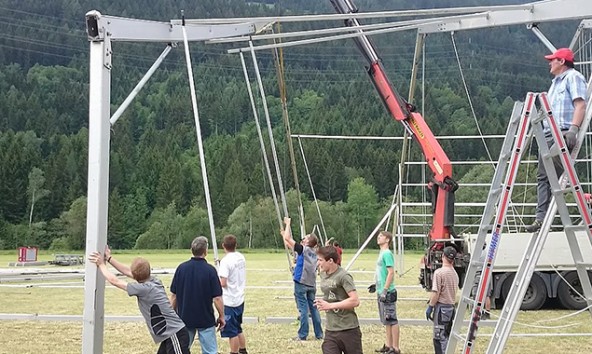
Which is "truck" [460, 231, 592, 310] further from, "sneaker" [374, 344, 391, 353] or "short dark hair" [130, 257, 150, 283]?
"short dark hair" [130, 257, 150, 283]

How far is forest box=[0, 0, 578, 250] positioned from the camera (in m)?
68.8

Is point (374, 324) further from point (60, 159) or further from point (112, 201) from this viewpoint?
point (60, 159)

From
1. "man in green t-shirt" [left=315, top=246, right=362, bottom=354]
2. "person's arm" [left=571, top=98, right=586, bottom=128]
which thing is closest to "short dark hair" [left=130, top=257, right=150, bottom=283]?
"man in green t-shirt" [left=315, top=246, right=362, bottom=354]

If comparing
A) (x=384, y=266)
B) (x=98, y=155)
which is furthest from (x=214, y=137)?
(x=98, y=155)

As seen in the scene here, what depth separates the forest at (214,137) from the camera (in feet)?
226

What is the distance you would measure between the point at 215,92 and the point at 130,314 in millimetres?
84165

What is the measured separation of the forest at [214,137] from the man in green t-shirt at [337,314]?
1768 inches

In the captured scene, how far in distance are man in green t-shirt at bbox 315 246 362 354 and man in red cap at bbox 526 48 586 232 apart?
1759 millimetres

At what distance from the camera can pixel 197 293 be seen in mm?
8016

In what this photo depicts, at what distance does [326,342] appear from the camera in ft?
23.9

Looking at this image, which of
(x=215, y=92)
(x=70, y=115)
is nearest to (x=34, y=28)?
(x=70, y=115)

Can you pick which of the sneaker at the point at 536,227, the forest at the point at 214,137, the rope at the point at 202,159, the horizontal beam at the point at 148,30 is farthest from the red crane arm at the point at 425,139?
the forest at the point at 214,137

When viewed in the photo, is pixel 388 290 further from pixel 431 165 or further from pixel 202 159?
pixel 431 165

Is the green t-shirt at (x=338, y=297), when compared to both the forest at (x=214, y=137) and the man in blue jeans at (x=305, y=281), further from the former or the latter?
the forest at (x=214, y=137)
